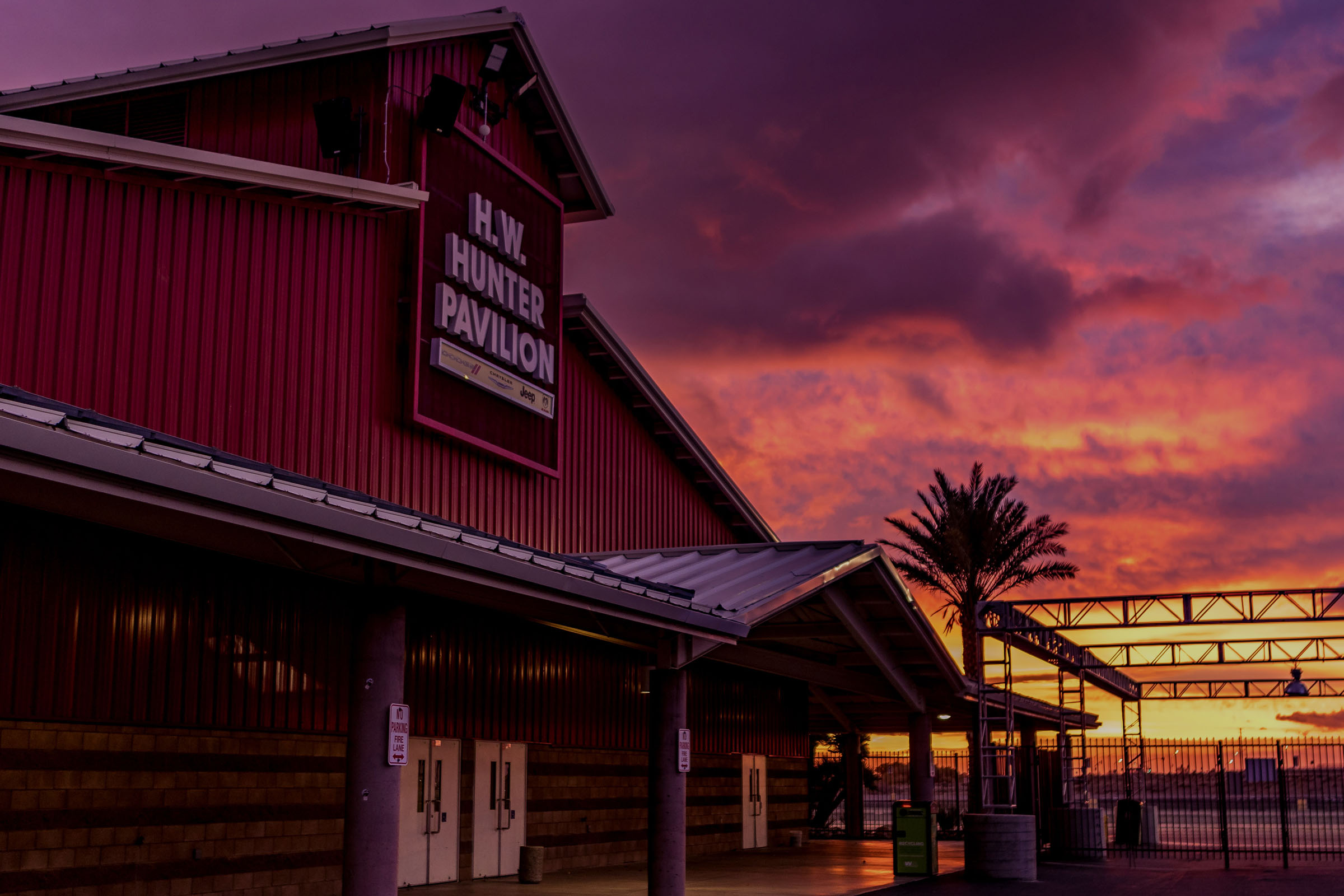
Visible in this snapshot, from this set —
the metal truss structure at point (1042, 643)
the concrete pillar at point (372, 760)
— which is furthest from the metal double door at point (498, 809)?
the metal truss structure at point (1042, 643)

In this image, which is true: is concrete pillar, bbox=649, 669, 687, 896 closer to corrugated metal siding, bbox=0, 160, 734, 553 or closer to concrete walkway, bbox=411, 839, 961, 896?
concrete walkway, bbox=411, 839, 961, 896

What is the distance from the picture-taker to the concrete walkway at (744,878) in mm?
21078

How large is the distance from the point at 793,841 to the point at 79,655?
25520 millimetres

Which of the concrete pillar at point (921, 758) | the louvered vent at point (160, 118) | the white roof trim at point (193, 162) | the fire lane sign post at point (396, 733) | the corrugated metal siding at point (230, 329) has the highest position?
the louvered vent at point (160, 118)

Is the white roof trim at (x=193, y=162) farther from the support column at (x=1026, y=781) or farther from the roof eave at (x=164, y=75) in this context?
the support column at (x=1026, y=781)

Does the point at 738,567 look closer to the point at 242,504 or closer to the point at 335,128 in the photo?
the point at 335,128

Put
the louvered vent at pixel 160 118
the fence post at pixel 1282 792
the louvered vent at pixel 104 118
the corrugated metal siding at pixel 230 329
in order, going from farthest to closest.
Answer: the fence post at pixel 1282 792
the louvered vent at pixel 104 118
the louvered vent at pixel 160 118
the corrugated metal siding at pixel 230 329

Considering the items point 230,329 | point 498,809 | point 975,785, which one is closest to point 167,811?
point 230,329

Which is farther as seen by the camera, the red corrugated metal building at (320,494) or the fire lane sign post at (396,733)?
the fire lane sign post at (396,733)

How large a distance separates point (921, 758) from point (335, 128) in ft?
63.2

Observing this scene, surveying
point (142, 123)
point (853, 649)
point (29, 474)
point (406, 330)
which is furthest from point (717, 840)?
point (29, 474)

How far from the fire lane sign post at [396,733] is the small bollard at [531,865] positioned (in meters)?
9.09

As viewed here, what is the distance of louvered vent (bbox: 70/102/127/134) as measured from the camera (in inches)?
719

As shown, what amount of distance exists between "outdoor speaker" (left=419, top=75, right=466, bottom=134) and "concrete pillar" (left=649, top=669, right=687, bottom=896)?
29.5 feet
